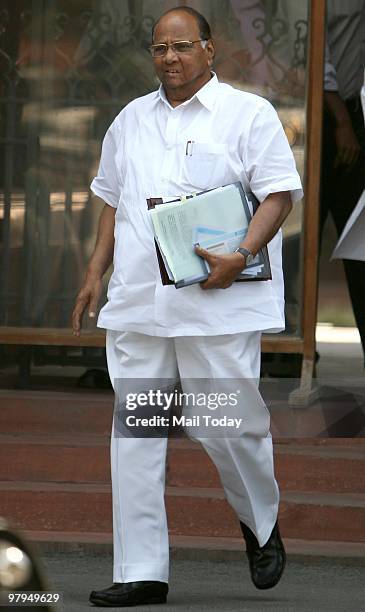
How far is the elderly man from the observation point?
15.3 ft

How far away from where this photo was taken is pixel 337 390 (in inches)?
299

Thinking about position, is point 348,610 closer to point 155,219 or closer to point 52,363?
point 155,219

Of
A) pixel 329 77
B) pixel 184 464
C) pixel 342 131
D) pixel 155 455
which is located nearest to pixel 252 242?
pixel 155 455

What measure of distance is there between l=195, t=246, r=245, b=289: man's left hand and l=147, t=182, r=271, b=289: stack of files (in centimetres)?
2

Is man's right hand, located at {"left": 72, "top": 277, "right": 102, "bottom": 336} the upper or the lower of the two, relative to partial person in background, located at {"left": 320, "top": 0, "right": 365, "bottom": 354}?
lower

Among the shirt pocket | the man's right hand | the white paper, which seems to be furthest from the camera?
the white paper

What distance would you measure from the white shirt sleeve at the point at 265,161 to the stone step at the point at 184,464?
6.66 ft

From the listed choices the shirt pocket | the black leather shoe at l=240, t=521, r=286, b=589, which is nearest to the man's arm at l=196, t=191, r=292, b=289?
the shirt pocket

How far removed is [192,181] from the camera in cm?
464

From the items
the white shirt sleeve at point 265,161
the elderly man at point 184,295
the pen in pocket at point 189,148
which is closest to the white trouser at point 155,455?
the elderly man at point 184,295

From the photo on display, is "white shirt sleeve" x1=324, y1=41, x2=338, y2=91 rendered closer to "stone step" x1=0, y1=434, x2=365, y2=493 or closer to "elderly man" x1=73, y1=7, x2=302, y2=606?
"stone step" x1=0, y1=434, x2=365, y2=493

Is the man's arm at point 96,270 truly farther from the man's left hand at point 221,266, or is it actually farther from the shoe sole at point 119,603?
the shoe sole at point 119,603

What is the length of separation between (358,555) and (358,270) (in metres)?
2.69

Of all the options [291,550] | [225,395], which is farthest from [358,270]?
[225,395]
